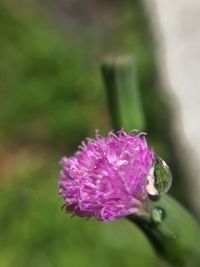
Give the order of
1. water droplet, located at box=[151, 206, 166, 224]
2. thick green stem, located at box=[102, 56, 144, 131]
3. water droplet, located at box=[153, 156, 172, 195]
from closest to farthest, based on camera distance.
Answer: water droplet, located at box=[153, 156, 172, 195] < water droplet, located at box=[151, 206, 166, 224] < thick green stem, located at box=[102, 56, 144, 131]

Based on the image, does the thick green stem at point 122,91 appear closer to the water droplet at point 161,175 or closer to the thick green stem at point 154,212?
the thick green stem at point 154,212

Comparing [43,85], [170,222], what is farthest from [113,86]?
[43,85]

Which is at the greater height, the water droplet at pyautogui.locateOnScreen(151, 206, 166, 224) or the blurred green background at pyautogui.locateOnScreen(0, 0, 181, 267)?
the water droplet at pyautogui.locateOnScreen(151, 206, 166, 224)

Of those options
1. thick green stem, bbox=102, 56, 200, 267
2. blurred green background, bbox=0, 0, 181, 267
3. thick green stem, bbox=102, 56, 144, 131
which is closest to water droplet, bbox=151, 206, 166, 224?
thick green stem, bbox=102, 56, 200, 267

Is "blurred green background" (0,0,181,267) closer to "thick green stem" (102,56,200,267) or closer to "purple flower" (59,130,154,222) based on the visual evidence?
"thick green stem" (102,56,200,267)

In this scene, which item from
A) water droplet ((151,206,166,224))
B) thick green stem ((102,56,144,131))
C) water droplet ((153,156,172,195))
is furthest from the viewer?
thick green stem ((102,56,144,131))

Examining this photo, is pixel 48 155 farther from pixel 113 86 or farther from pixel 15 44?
pixel 113 86

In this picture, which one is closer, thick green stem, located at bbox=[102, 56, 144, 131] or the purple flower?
the purple flower
